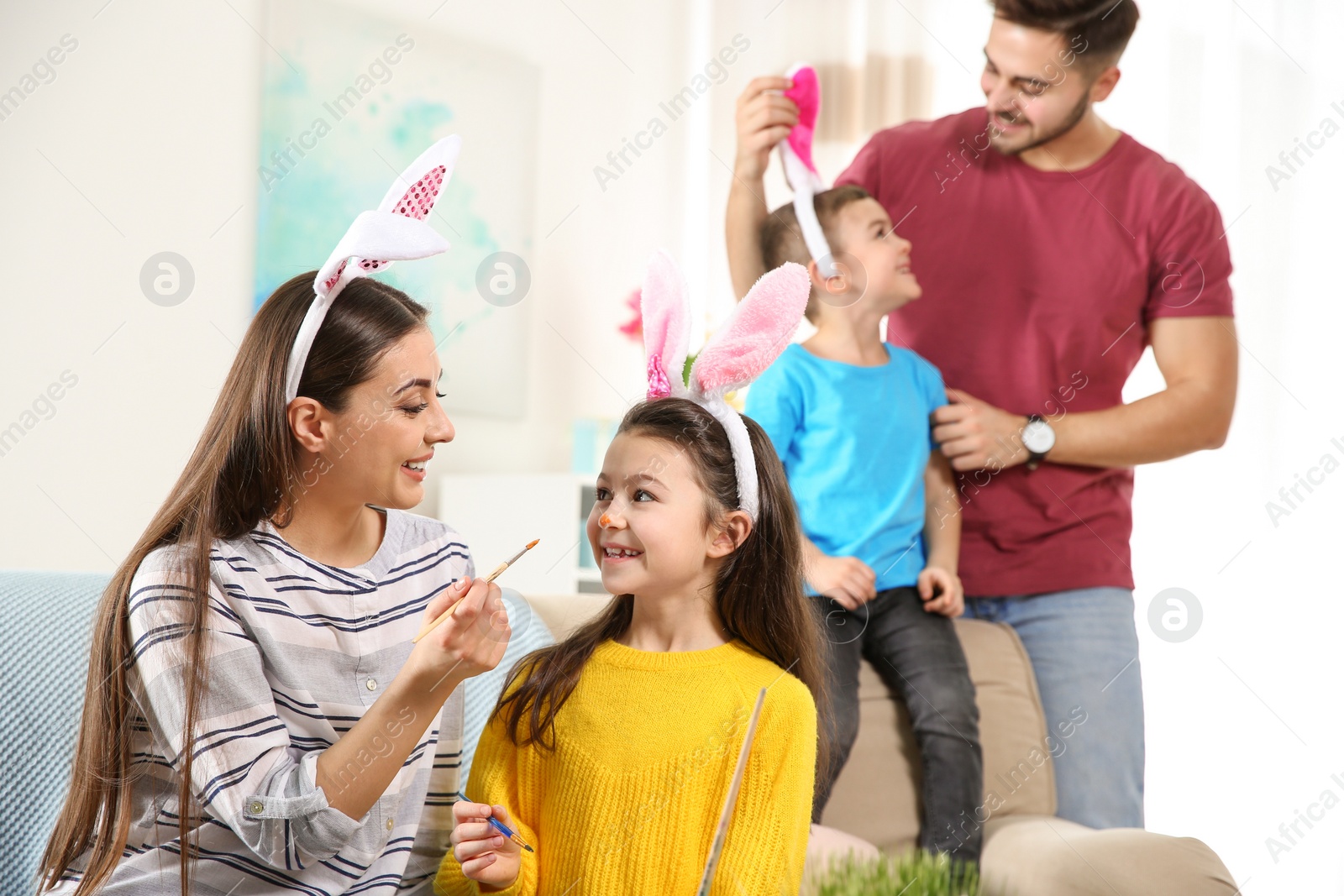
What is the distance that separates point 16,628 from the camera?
51.4 inches

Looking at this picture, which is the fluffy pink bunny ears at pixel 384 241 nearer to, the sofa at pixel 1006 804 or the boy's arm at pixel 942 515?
the sofa at pixel 1006 804

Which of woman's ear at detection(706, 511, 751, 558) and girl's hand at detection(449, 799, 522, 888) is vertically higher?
woman's ear at detection(706, 511, 751, 558)

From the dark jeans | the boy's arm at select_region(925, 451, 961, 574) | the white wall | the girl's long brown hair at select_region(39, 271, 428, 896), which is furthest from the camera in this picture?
the white wall

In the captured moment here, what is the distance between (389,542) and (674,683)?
360 mm

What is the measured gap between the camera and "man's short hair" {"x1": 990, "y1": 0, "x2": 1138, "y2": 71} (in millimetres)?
2041

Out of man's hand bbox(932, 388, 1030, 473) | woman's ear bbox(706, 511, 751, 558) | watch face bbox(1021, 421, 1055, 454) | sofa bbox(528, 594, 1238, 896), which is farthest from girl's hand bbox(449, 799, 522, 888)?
watch face bbox(1021, 421, 1055, 454)

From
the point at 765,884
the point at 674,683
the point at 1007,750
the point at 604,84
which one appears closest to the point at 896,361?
the point at 1007,750

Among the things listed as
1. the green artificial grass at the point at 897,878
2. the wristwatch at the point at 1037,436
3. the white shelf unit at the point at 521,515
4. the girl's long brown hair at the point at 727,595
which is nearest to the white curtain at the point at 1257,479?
the wristwatch at the point at 1037,436

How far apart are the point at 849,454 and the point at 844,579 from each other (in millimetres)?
221

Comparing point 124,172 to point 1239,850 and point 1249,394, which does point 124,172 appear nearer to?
point 1249,394

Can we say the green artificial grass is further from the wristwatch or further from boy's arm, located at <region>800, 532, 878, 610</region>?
the wristwatch

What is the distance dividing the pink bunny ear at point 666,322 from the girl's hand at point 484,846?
0.51 meters

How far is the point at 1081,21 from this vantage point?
2.07 meters

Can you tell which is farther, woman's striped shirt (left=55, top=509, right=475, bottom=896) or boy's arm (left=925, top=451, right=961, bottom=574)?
boy's arm (left=925, top=451, right=961, bottom=574)
